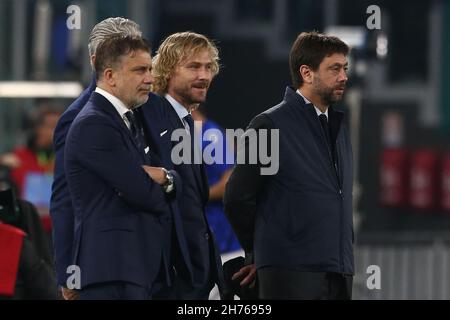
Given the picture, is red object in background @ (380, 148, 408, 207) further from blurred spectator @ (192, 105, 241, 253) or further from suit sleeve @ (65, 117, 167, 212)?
suit sleeve @ (65, 117, 167, 212)

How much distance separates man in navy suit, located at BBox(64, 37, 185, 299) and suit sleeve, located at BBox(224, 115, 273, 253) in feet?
1.35

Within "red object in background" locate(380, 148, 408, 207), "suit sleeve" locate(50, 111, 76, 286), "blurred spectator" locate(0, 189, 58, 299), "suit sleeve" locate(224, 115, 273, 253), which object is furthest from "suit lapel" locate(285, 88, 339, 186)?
"red object in background" locate(380, 148, 408, 207)

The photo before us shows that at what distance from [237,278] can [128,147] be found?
841mm

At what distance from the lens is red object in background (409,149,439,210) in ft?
61.7

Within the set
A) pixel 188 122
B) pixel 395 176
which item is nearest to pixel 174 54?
pixel 188 122

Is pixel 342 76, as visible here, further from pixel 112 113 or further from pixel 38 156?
pixel 38 156

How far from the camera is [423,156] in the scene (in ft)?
62.7

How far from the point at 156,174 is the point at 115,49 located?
44 centimetres

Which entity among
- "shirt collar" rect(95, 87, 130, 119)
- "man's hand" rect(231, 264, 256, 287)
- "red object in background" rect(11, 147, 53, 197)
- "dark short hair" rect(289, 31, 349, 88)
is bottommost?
"red object in background" rect(11, 147, 53, 197)

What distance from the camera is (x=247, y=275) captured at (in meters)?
5.66

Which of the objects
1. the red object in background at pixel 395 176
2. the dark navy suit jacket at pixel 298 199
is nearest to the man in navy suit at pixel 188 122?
the dark navy suit jacket at pixel 298 199

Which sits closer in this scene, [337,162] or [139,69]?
[139,69]
